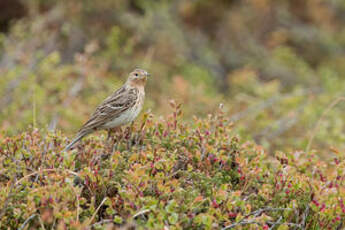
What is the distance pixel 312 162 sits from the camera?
13.1ft

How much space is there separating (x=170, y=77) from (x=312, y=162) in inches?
300

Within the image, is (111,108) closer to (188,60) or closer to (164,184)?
(164,184)

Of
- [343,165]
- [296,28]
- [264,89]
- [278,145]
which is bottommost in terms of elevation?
[343,165]

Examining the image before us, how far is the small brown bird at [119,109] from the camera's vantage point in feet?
15.6

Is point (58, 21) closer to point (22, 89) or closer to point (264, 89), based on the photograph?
point (22, 89)

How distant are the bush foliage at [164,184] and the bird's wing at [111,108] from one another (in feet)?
2.30

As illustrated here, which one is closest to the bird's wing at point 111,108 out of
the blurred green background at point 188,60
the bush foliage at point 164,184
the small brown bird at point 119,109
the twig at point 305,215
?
the small brown bird at point 119,109

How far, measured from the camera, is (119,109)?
5047 mm

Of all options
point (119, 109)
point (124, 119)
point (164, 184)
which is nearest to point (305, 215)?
point (164, 184)

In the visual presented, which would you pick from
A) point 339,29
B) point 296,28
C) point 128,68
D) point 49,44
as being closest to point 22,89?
point 49,44

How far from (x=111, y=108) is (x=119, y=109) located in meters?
0.09

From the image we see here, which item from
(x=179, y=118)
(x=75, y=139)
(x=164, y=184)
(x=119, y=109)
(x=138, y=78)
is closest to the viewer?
(x=164, y=184)

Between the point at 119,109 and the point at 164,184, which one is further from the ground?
the point at 119,109

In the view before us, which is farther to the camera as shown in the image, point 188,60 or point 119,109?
point 188,60
